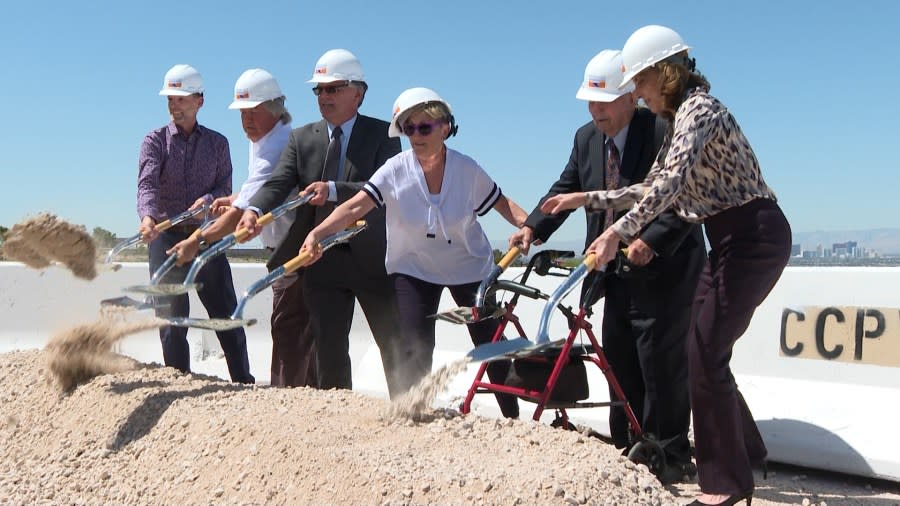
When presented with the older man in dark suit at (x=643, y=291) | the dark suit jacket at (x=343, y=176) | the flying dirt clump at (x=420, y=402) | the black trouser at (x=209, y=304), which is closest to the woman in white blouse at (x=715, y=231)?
the older man in dark suit at (x=643, y=291)

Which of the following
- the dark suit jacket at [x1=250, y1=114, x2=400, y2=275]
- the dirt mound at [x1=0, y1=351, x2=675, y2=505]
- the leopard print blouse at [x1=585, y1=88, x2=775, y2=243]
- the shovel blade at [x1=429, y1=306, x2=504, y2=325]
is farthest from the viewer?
the dark suit jacket at [x1=250, y1=114, x2=400, y2=275]

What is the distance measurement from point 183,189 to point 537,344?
11.3ft

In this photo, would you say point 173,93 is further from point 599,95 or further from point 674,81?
point 674,81

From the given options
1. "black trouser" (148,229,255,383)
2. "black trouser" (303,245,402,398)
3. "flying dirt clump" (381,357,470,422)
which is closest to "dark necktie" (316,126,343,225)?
"black trouser" (303,245,402,398)

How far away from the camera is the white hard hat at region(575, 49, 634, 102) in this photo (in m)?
4.79

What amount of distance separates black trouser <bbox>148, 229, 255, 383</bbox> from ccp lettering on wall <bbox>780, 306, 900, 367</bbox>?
337 cm

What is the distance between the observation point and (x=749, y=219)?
403cm

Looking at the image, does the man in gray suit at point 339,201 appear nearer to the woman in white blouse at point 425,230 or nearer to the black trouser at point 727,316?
the woman in white blouse at point 425,230

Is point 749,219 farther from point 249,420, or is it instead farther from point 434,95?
point 249,420

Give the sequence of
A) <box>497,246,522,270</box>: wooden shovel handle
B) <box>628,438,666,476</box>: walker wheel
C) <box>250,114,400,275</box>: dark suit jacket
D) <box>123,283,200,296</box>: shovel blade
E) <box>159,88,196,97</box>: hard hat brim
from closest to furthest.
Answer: <box>628,438,666,476</box>: walker wheel → <box>497,246,522,270</box>: wooden shovel handle → <box>123,283,200,296</box>: shovel blade → <box>250,114,400,275</box>: dark suit jacket → <box>159,88,196,97</box>: hard hat brim

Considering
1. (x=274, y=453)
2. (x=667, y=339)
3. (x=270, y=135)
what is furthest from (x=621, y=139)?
(x=274, y=453)

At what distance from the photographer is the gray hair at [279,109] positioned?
609 centimetres

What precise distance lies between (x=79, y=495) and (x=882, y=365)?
4.02m

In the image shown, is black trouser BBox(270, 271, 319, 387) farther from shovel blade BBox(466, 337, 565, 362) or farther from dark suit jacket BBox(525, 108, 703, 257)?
shovel blade BBox(466, 337, 565, 362)
